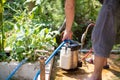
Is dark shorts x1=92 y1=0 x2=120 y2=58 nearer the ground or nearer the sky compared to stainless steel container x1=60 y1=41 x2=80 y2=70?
nearer the sky

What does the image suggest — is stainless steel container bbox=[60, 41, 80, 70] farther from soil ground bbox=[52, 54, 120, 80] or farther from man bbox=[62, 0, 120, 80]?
man bbox=[62, 0, 120, 80]

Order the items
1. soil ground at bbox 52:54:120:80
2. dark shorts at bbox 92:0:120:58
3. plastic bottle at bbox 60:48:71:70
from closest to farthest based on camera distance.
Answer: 1. dark shorts at bbox 92:0:120:58
2. soil ground at bbox 52:54:120:80
3. plastic bottle at bbox 60:48:71:70

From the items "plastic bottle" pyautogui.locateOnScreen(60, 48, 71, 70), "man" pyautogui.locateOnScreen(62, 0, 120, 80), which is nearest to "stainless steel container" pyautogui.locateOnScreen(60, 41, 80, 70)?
"plastic bottle" pyautogui.locateOnScreen(60, 48, 71, 70)

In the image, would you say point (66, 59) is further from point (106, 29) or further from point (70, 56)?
point (106, 29)

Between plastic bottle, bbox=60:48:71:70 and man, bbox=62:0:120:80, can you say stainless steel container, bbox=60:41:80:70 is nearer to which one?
plastic bottle, bbox=60:48:71:70

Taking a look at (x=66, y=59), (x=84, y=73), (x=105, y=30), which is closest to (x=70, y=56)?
(x=66, y=59)

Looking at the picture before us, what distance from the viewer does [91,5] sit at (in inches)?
178

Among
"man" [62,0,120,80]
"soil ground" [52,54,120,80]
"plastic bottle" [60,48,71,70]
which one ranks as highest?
"man" [62,0,120,80]

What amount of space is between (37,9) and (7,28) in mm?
632

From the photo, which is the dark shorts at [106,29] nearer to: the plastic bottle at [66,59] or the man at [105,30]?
the man at [105,30]

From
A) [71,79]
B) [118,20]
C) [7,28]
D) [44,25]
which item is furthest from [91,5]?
[118,20]

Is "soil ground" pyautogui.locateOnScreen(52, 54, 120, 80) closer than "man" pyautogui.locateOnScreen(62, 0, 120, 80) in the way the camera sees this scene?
No

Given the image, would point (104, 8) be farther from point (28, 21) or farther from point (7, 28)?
point (7, 28)

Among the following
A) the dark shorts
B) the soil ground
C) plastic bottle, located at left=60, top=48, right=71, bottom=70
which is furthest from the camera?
plastic bottle, located at left=60, top=48, right=71, bottom=70
